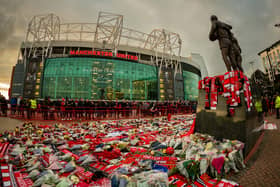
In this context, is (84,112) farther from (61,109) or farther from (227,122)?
(227,122)

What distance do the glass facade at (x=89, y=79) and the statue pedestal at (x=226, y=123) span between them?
87.8ft

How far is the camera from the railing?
9.87m

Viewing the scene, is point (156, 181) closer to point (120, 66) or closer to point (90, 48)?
point (120, 66)

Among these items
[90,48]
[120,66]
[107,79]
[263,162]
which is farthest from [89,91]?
[263,162]

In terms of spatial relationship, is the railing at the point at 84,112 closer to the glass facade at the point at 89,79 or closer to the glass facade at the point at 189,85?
the glass facade at the point at 89,79

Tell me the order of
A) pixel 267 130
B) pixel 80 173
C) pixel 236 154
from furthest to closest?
pixel 267 130 < pixel 236 154 < pixel 80 173

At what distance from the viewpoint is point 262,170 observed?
223 cm

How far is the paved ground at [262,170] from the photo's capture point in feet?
6.23

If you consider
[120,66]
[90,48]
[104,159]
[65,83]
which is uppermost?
[90,48]

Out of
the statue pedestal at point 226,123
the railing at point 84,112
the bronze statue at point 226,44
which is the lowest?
the railing at point 84,112

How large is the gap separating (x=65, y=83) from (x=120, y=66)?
14450 mm

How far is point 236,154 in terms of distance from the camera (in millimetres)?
2393

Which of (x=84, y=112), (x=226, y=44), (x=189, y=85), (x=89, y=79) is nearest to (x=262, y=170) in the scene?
(x=226, y=44)

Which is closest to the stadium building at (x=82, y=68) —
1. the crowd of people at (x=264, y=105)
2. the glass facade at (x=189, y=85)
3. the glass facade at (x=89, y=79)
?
the glass facade at (x=89, y=79)
